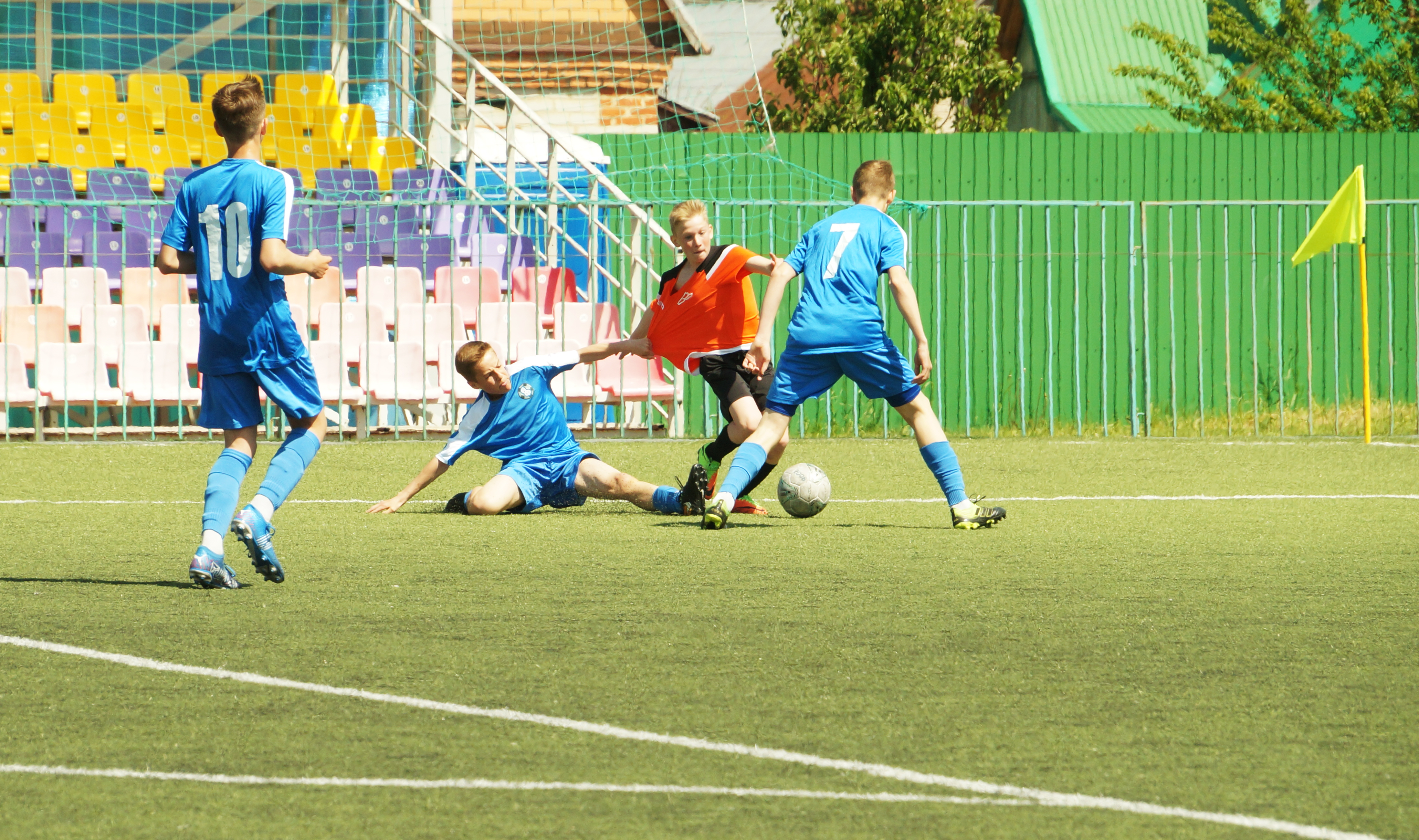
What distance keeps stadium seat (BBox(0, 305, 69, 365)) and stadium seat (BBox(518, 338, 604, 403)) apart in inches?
142

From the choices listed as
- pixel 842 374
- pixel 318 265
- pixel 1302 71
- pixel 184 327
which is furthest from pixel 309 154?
pixel 318 265

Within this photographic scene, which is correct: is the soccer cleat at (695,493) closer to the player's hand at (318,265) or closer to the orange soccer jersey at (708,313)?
the orange soccer jersey at (708,313)

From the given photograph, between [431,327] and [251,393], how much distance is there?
8.23 meters

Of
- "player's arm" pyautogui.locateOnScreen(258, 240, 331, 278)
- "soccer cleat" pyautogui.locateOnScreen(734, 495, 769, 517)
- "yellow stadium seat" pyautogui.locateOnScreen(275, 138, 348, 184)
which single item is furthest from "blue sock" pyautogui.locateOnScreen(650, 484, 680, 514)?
"yellow stadium seat" pyautogui.locateOnScreen(275, 138, 348, 184)

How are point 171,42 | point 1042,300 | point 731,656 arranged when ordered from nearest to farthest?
point 731,656, point 1042,300, point 171,42

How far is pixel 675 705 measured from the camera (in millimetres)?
3803

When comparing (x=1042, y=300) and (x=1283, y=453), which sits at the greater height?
(x=1042, y=300)

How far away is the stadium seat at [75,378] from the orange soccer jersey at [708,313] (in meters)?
6.47

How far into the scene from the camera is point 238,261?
535cm

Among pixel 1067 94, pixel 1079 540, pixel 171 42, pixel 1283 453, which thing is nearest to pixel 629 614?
pixel 1079 540

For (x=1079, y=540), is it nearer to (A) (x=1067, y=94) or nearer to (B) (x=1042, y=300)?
(B) (x=1042, y=300)

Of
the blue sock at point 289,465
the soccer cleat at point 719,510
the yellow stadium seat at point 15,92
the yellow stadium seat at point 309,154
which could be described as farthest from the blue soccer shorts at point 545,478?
the yellow stadium seat at point 15,92

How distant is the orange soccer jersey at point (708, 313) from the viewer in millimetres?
7871

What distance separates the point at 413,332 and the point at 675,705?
33.4ft
